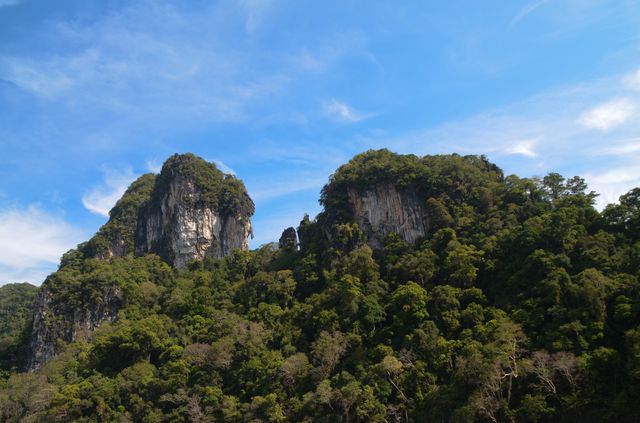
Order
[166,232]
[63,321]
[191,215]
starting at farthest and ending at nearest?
[166,232], [191,215], [63,321]

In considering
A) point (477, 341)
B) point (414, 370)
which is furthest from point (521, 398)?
point (414, 370)

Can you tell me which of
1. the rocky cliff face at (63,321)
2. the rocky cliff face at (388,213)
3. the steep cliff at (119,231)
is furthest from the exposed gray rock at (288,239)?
the steep cliff at (119,231)

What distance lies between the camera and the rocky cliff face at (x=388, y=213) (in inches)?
1774

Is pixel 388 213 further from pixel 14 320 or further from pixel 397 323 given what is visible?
pixel 14 320

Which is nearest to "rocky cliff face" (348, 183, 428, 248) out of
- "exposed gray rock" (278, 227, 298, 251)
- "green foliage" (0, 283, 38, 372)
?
"exposed gray rock" (278, 227, 298, 251)

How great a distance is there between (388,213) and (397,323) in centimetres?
1581

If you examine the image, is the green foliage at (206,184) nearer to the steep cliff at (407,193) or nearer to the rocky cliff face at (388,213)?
the steep cliff at (407,193)

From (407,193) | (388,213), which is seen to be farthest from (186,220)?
(407,193)

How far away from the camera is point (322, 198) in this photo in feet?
166

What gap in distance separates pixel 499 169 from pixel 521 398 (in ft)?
96.3

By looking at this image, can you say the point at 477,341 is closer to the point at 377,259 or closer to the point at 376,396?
the point at 376,396

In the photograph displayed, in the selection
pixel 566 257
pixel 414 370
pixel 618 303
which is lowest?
pixel 414 370

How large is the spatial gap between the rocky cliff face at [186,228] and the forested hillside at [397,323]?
938 cm

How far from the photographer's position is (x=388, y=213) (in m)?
46.3
